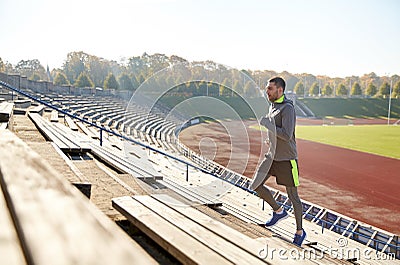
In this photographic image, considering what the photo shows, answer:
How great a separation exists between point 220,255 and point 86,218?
109cm

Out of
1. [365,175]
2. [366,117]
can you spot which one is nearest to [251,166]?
[365,175]

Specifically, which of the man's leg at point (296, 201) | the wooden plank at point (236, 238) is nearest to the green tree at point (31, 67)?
the man's leg at point (296, 201)

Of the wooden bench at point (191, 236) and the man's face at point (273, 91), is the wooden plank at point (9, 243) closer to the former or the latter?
the wooden bench at point (191, 236)

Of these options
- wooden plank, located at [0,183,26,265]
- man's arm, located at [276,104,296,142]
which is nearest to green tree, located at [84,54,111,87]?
man's arm, located at [276,104,296,142]

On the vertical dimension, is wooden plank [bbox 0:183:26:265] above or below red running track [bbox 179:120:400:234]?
above

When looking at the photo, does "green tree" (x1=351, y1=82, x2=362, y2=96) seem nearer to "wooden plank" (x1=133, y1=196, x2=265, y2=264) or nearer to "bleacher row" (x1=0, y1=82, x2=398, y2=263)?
"bleacher row" (x1=0, y1=82, x2=398, y2=263)

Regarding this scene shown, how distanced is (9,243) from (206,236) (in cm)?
150

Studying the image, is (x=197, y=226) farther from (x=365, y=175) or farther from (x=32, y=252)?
(x=365, y=175)

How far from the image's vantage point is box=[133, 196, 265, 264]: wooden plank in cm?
204

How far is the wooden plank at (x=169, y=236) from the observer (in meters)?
1.99

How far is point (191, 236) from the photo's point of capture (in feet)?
7.61

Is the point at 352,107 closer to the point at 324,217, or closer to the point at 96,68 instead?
the point at 96,68

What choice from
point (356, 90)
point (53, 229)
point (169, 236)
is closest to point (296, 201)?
point (169, 236)

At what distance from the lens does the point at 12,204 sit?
1215mm
